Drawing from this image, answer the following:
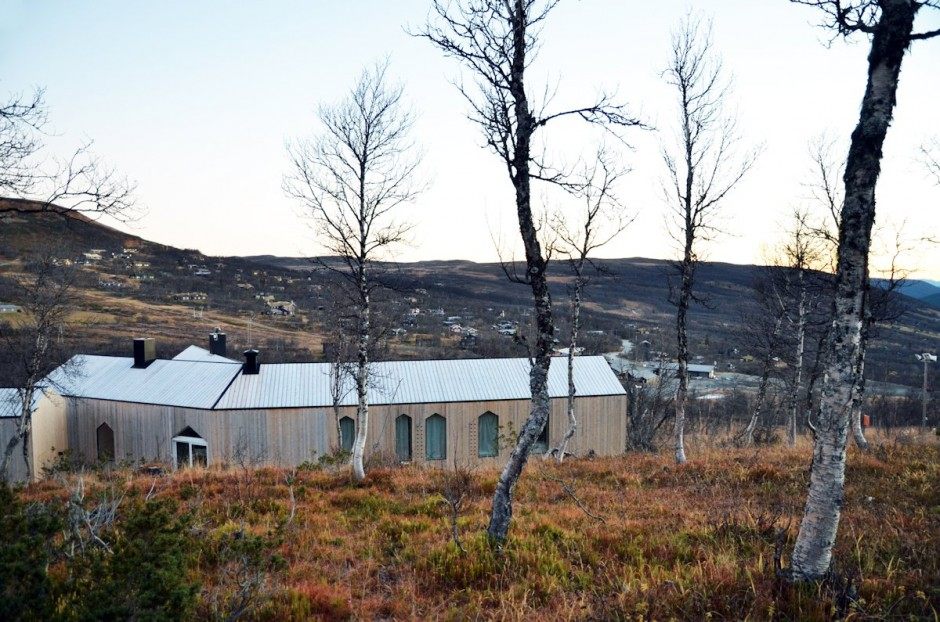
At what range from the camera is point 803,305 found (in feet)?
60.5

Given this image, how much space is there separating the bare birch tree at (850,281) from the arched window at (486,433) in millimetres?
20617

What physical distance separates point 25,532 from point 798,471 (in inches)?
481

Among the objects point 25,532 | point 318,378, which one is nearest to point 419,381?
point 318,378

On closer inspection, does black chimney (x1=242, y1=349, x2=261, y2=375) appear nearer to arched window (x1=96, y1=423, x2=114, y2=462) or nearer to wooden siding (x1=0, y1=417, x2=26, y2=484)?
arched window (x1=96, y1=423, x2=114, y2=462)

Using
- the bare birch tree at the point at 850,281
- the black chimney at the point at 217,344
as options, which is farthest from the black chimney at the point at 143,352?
the bare birch tree at the point at 850,281

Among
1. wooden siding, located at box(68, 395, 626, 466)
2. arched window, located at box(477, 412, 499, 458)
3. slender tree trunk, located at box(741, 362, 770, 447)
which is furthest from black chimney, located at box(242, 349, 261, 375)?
slender tree trunk, located at box(741, 362, 770, 447)

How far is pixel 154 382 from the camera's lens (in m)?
26.1

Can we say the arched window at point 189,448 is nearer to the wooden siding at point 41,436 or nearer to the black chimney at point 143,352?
the wooden siding at point 41,436

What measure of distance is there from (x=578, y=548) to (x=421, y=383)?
63.8 ft

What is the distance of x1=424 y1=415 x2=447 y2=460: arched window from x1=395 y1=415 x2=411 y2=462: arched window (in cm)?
76

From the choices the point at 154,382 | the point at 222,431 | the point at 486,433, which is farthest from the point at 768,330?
the point at 154,382

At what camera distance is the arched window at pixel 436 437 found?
24719 mm

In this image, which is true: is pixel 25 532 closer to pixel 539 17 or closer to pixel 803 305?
pixel 539 17

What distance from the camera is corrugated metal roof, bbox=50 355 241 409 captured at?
24.2 meters
